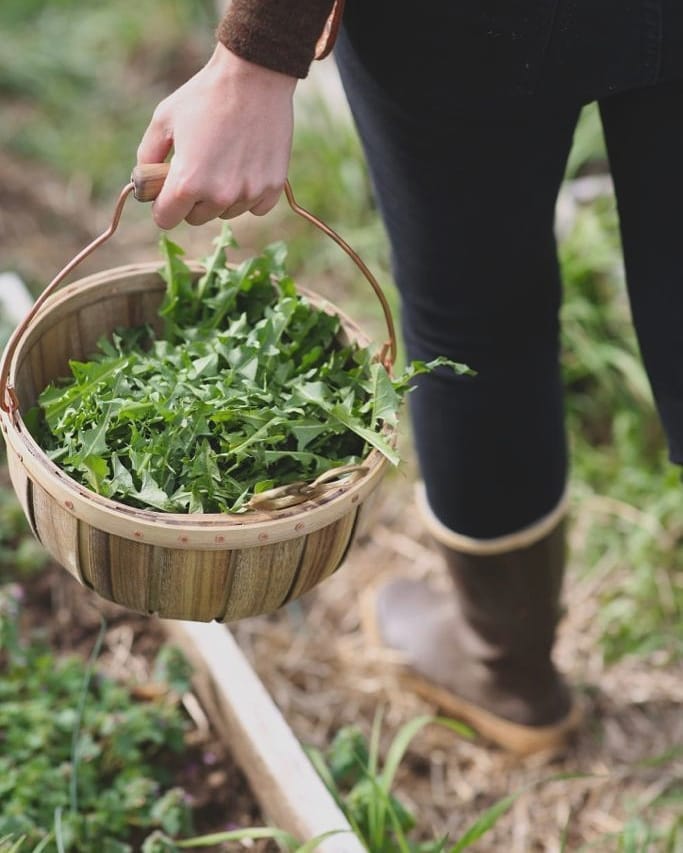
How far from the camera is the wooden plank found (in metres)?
1.25

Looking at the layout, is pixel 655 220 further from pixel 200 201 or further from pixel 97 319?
pixel 97 319

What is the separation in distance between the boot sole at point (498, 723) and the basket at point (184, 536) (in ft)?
2.38

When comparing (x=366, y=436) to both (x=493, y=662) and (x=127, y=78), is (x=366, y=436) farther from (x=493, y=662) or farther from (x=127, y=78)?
(x=127, y=78)

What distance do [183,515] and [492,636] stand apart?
77 centimetres

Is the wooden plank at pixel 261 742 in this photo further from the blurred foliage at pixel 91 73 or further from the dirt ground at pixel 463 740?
the blurred foliage at pixel 91 73

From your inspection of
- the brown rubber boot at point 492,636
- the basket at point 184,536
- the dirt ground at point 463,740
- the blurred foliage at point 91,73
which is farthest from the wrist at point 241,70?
the blurred foliage at point 91,73

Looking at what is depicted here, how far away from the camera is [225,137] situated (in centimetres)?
85

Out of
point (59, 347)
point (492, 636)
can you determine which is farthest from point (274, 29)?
point (492, 636)

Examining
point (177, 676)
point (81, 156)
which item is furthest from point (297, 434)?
point (81, 156)

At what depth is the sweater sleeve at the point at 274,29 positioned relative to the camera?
0.83 m

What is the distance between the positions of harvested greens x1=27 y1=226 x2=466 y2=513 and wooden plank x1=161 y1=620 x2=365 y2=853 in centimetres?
46

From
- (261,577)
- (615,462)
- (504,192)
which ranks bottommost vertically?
(615,462)

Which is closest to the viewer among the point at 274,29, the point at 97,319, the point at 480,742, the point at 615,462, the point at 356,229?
the point at 274,29

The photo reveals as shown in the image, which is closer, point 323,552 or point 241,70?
point 241,70
